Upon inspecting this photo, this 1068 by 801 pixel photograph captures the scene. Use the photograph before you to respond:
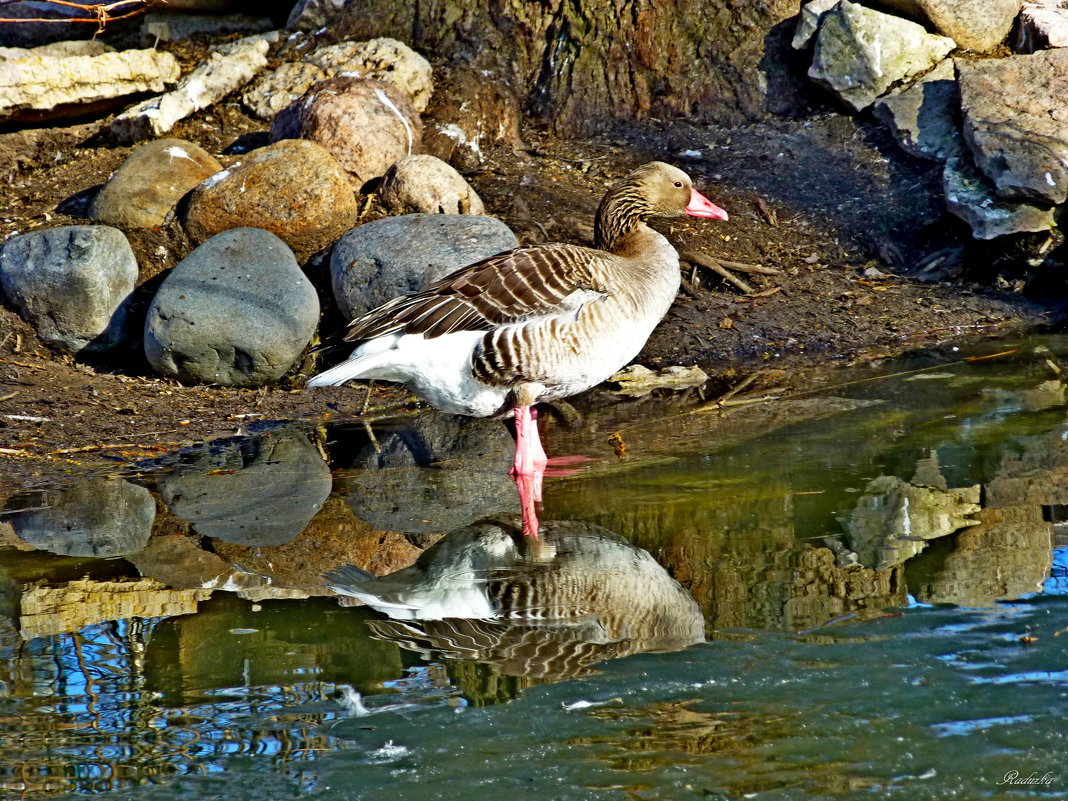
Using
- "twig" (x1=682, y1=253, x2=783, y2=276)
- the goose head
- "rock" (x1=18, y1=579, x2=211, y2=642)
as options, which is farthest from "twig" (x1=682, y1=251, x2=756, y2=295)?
"rock" (x1=18, y1=579, x2=211, y2=642)

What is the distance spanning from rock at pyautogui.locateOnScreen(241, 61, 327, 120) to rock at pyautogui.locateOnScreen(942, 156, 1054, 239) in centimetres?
650

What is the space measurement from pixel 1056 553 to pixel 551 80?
9372mm

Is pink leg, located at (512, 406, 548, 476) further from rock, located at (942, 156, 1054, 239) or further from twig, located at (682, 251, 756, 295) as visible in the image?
rock, located at (942, 156, 1054, 239)

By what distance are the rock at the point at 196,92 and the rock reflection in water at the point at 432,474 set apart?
18.4 ft

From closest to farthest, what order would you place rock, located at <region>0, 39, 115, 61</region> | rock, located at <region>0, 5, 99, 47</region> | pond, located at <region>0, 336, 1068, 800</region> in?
1. pond, located at <region>0, 336, 1068, 800</region>
2. rock, located at <region>0, 39, 115, 61</region>
3. rock, located at <region>0, 5, 99, 47</region>

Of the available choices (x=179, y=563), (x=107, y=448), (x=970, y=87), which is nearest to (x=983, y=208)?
(x=970, y=87)

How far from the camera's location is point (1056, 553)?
4301 millimetres

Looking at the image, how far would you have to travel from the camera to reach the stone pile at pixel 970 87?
9594 mm

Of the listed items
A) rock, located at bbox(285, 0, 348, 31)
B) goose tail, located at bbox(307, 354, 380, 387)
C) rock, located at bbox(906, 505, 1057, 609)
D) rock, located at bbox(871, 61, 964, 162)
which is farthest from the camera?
rock, located at bbox(285, 0, 348, 31)

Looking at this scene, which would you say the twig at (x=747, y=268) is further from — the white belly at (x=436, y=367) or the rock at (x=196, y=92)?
the rock at (x=196, y=92)

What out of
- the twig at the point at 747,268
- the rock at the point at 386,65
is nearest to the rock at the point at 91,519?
the twig at the point at 747,268

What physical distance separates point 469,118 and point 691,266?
3330mm

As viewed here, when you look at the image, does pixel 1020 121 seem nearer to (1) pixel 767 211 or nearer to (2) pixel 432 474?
(1) pixel 767 211

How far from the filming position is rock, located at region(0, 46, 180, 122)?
1134 cm
